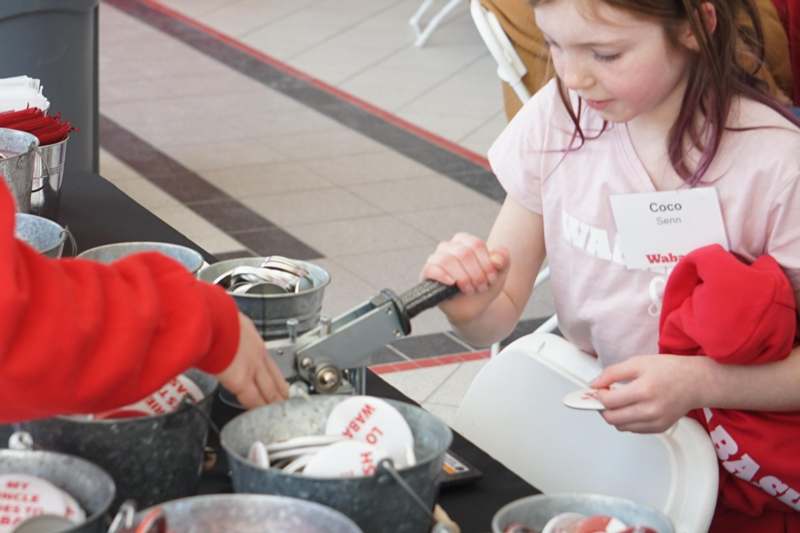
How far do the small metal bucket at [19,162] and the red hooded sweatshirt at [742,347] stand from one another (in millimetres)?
764

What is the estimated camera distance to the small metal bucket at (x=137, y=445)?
0.99 m

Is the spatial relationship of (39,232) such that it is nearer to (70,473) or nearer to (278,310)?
(278,310)

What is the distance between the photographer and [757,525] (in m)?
1.46

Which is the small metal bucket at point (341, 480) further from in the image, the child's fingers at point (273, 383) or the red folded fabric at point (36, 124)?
the red folded fabric at point (36, 124)

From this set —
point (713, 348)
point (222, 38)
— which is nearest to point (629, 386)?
point (713, 348)

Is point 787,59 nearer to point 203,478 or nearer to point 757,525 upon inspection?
point 757,525

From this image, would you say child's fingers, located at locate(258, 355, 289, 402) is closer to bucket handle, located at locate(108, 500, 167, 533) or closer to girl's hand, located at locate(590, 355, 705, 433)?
bucket handle, located at locate(108, 500, 167, 533)

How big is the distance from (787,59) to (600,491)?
0.97m

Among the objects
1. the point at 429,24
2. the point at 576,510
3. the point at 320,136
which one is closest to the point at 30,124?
the point at 576,510

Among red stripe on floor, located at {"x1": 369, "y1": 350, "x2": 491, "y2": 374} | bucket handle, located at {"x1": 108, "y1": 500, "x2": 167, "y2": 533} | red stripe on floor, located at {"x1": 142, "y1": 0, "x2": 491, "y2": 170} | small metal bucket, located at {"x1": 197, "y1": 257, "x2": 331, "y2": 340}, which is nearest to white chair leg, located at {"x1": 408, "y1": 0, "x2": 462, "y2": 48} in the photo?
red stripe on floor, located at {"x1": 142, "y1": 0, "x2": 491, "y2": 170}

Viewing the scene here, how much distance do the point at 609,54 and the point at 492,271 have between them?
25 centimetres

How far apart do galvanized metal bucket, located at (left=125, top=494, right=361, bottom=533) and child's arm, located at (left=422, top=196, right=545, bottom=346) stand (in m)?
0.46

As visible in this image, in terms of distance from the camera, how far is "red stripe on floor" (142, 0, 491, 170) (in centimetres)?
464

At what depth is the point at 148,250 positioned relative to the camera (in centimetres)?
143
